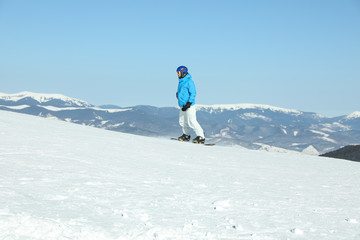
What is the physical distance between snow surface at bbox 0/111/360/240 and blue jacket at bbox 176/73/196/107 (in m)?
4.46

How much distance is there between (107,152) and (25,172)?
9.09ft

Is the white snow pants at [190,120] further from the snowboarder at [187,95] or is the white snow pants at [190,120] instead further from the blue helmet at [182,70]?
the blue helmet at [182,70]

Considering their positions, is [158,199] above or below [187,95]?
below

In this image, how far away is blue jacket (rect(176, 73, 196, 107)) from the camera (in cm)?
1103

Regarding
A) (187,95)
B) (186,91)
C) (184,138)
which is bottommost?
(184,138)

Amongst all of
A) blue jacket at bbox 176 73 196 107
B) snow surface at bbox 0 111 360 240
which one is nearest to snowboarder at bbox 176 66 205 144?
blue jacket at bbox 176 73 196 107

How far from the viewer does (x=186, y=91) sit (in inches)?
435

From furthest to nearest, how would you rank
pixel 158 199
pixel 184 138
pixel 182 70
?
pixel 184 138 < pixel 182 70 < pixel 158 199

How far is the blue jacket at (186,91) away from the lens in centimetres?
1103

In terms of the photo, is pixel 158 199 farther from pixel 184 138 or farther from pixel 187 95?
pixel 184 138

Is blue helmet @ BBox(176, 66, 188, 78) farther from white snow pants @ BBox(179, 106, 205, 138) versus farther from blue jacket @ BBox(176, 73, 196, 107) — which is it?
white snow pants @ BBox(179, 106, 205, 138)

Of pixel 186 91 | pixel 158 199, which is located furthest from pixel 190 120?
pixel 158 199

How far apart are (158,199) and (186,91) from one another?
751 cm

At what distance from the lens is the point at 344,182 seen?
5957 mm
